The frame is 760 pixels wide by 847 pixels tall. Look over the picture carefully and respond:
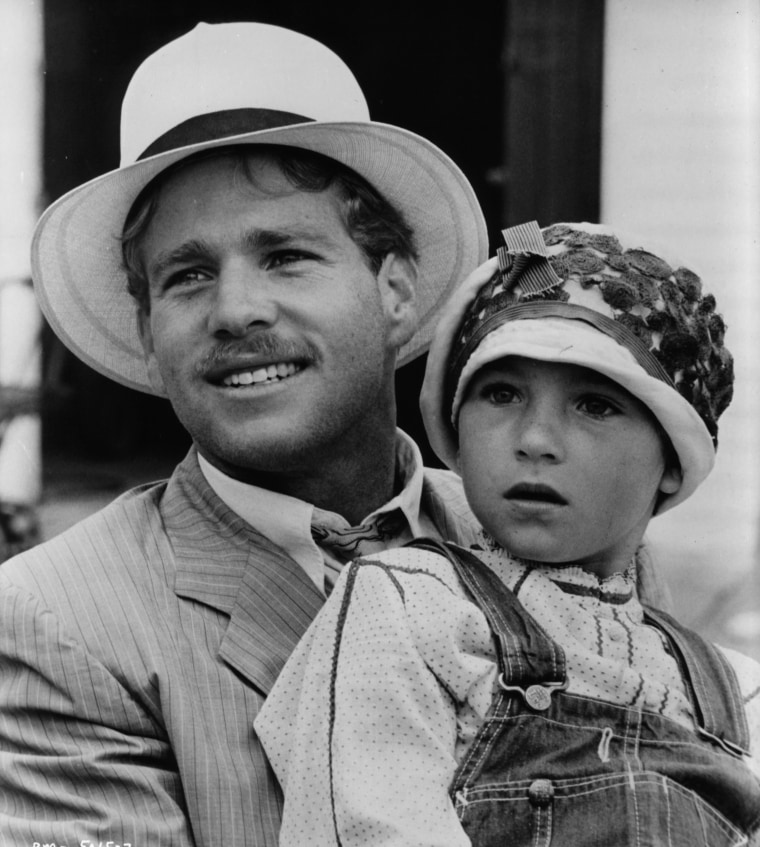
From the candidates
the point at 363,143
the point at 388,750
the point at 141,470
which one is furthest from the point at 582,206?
the point at 388,750

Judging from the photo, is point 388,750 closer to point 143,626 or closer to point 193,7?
point 143,626

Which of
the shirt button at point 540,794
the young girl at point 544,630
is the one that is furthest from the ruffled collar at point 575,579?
the shirt button at point 540,794

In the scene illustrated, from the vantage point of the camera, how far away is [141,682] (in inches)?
83.0

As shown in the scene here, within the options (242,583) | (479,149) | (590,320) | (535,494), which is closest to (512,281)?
(590,320)

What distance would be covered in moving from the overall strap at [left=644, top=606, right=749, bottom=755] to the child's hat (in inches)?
9.7

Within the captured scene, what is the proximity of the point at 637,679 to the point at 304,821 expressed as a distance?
557 mm

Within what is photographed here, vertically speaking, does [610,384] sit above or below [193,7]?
below

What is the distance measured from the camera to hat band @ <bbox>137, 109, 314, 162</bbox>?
244 cm

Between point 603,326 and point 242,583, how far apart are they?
0.78 metres

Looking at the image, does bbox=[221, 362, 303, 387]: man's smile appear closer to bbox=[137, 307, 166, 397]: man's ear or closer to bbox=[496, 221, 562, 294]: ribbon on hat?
bbox=[137, 307, 166, 397]: man's ear

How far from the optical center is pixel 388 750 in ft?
5.89

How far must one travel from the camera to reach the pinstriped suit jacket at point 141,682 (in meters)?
2.03

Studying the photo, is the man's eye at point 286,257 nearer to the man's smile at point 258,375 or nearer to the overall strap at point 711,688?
the man's smile at point 258,375

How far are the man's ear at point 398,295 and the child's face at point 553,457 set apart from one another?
0.63 meters
